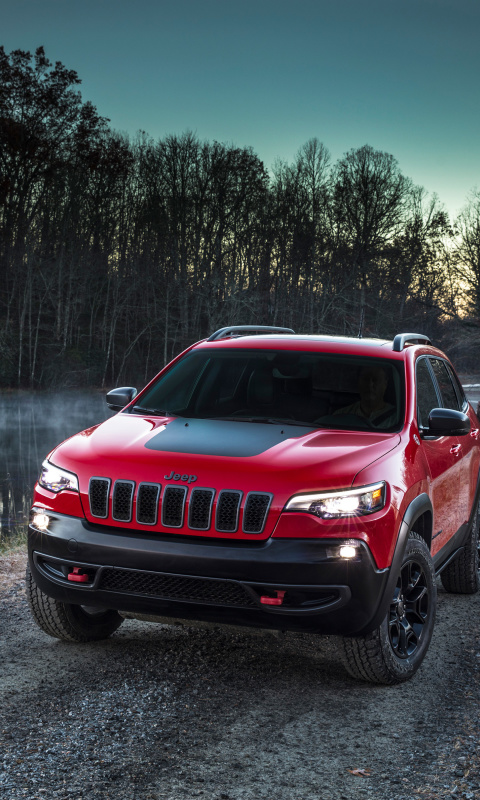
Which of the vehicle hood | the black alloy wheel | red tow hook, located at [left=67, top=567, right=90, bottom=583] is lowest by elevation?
the black alloy wheel

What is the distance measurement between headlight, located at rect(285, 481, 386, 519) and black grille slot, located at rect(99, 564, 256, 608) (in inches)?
18.9

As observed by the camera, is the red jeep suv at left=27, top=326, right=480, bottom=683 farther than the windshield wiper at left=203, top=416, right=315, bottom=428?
No

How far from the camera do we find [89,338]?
50.2m

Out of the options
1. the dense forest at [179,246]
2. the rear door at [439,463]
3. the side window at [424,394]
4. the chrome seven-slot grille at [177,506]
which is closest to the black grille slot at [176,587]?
the chrome seven-slot grille at [177,506]

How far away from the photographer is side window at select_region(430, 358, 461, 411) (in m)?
6.27

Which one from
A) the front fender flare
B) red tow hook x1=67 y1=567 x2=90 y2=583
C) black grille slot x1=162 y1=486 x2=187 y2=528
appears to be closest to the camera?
black grille slot x1=162 y1=486 x2=187 y2=528

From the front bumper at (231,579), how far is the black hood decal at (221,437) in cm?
49

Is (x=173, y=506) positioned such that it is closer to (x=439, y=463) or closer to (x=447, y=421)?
(x=447, y=421)

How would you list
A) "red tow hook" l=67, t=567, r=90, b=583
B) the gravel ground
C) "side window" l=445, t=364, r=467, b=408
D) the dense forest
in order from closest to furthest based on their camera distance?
the gravel ground → "red tow hook" l=67, t=567, r=90, b=583 → "side window" l=445, t=364, r=467, b=408 → the dense forest

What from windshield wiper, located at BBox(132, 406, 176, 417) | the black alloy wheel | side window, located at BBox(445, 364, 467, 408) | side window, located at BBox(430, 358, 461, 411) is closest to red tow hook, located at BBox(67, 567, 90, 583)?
windshield wiper, located at BBox(132, 406, 176, 417)

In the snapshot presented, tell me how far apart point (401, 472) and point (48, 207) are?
1890 inches

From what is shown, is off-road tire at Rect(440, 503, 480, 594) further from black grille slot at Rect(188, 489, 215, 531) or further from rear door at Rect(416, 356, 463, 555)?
black grille slot at Rect(188, 489, 215, 531)

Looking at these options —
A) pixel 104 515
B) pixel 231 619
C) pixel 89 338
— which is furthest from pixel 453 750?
pixel 89 338

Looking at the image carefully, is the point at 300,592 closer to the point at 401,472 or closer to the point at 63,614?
the point at 401,472
